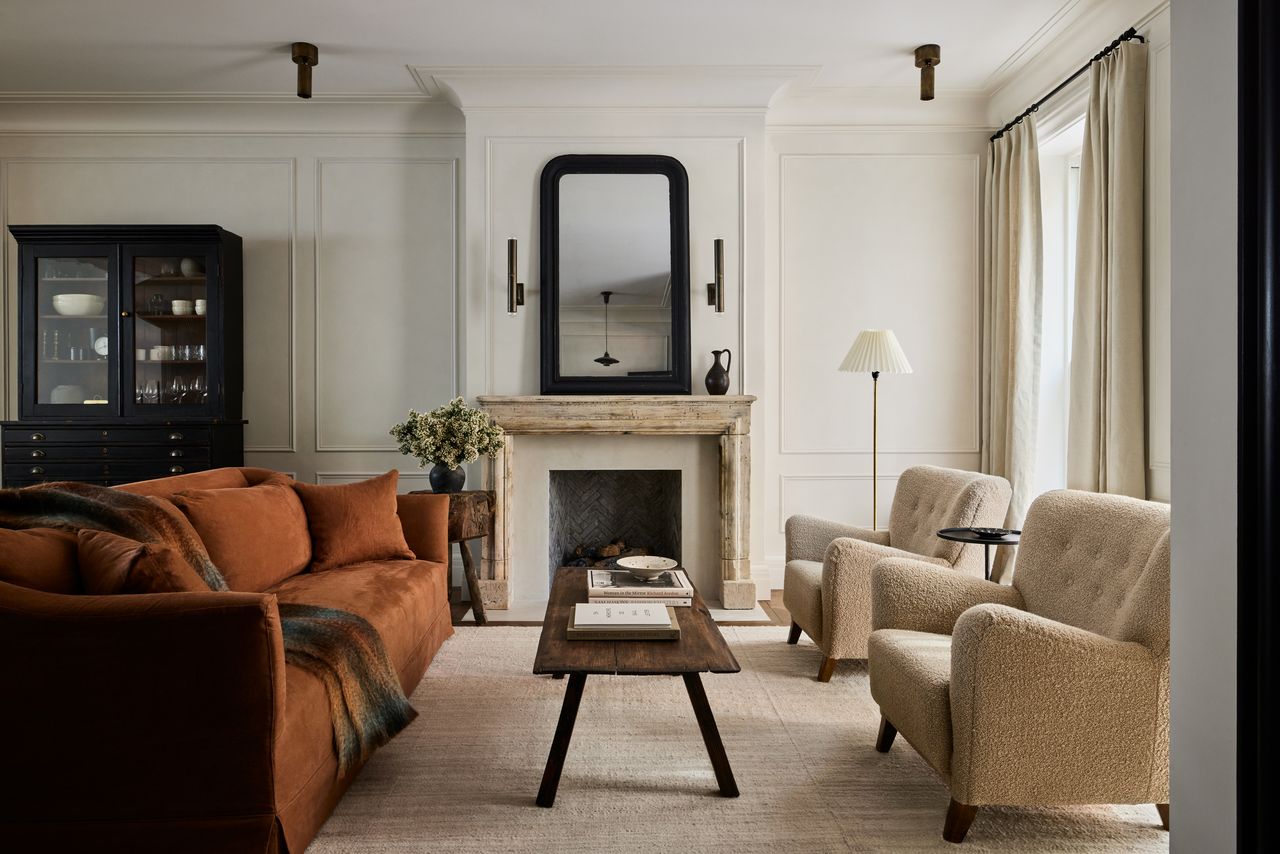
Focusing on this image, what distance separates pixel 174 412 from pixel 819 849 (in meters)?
4.02

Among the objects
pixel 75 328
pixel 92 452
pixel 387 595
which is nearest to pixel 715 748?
pixel 387 595

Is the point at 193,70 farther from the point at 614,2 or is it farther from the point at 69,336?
the point at 614,2

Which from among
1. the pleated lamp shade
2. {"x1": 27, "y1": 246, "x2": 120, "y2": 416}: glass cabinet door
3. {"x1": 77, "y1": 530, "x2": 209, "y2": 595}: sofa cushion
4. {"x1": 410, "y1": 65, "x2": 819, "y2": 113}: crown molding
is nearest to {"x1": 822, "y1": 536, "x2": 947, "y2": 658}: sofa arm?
the pleated lamp shade

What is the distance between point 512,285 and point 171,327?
1913 mm

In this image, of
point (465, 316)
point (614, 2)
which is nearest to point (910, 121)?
point (614, 2)

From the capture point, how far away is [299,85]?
421 centimetres

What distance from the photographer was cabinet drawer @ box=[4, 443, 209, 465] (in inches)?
172

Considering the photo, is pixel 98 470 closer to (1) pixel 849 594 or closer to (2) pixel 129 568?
(2) pixel 129 568

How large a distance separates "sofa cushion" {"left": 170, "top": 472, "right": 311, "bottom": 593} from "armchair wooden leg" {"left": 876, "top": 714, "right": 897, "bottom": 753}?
6.64 feet

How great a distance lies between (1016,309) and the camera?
4352mm

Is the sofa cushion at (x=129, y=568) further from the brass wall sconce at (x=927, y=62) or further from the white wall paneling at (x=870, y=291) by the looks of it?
the brass wall sconce at (x=927, y=62)

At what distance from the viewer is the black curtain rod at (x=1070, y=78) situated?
3375 mm

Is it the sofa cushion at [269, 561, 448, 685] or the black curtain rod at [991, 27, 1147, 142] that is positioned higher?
the black curtain rod at [991, 27, 1147, 142]

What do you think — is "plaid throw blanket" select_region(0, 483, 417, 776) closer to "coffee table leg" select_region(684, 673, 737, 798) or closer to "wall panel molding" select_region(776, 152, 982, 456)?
"coffee table leg" select_region(684, 673, 737, 798)
